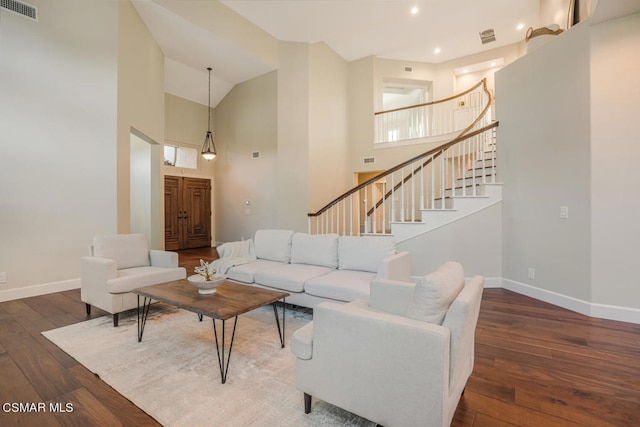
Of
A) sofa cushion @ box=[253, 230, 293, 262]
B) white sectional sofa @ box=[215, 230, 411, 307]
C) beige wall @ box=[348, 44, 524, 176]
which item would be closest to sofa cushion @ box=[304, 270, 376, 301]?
white sectional sofa @ box=[215, 230, 411, 307]

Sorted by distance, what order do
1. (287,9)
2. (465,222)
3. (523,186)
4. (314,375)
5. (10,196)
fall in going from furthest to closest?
(287,9) → (465,222) → (523,186) → (10,196) → (314,375)

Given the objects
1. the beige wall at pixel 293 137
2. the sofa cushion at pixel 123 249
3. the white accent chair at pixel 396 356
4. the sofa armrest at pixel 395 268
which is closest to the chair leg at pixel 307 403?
the white accent chair at pixel 396 356

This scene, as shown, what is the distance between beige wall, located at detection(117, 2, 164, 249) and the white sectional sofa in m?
2.07

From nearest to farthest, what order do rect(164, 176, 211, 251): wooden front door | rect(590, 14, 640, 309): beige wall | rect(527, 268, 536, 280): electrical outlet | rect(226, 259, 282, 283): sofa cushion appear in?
1. rect(590, 14, 640, 309): beige wall
2. rect(226, 259, 282, 283): sofa cushion
3. rect(527, 268, 536, 280): electrical outlet
4. rect(164, 176, 211, 251): wooden front door

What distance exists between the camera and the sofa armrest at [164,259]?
3.53 m

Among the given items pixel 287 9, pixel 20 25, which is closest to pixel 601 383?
pixel 287 9

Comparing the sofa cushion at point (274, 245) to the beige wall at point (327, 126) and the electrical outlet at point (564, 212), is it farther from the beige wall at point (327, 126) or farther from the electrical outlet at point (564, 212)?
the electrical outlet at point (564, 212)

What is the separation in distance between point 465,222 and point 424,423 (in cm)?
355

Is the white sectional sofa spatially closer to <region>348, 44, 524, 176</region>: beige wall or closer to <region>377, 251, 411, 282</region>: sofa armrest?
<region>377, 251, 411, 282</region>: sofa armrest

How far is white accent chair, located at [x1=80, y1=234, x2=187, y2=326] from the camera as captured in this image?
2.84m

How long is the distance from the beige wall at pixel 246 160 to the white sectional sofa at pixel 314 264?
2.89 metres

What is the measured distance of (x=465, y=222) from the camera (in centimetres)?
427

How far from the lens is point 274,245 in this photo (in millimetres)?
3906

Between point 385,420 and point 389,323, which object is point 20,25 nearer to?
point 389,323
